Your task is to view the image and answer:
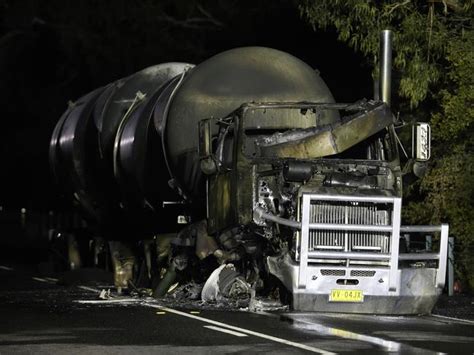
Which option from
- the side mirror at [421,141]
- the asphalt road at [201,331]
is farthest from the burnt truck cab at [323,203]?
the asphalt road at [201,331]

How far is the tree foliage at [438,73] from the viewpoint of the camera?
23.0 meters

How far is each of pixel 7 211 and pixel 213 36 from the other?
1640 cm

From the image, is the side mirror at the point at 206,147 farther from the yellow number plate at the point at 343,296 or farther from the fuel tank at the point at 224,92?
the yellow number plate at the point at 343,296

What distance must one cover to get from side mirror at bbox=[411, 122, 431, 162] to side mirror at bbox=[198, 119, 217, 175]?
2646 mm

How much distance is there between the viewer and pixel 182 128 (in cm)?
2009

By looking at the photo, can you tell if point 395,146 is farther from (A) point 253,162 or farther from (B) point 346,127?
(A) point 253,162

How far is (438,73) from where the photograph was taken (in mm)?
23906

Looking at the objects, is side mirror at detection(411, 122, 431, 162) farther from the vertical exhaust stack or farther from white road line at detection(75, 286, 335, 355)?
white road line at detection(75, 286, 335, 355)

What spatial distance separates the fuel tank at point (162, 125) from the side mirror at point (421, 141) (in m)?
1.79

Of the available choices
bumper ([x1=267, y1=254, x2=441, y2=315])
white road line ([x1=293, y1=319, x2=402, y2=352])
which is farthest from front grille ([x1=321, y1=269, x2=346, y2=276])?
white road line ([x1=293, y1=319, x2=402, y2=352])

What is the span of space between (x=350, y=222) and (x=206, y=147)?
7.62ft

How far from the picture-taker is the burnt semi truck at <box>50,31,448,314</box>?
1689 centimetres

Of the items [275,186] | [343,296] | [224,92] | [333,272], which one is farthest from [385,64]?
[343,296]

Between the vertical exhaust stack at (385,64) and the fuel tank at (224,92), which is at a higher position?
the vertical exhaust stack at (385,64)
